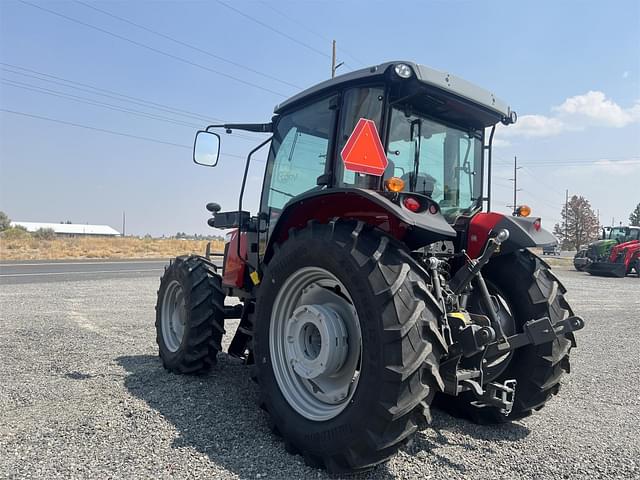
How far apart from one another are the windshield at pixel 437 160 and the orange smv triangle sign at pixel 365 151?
0.20 meters

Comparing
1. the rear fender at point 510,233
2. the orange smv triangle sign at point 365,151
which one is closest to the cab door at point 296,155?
the orange smv triangle sign at point 365,151

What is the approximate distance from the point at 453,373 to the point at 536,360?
975 millimetres

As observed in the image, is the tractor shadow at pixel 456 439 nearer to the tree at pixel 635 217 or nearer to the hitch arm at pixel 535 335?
the hitch arm at pixel 535 335

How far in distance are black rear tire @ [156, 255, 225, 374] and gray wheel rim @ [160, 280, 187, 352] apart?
0.83 ft

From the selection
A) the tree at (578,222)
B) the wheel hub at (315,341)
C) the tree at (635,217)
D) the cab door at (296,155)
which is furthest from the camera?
the tree at (635,217)

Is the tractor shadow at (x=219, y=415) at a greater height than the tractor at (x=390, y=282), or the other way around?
the tractor at (x=390, y=282)

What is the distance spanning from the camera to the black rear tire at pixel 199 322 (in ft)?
14.5

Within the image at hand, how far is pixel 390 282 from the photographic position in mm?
2533

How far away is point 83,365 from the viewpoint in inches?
192

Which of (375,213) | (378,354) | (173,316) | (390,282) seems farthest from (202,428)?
(173,316)

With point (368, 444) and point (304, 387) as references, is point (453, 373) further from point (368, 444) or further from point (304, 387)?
point (304, 387)

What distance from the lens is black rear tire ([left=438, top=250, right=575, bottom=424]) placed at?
334cm

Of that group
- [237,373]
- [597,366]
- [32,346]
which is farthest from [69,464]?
[597,366]

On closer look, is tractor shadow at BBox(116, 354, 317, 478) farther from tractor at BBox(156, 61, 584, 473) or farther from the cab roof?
the cab roof
